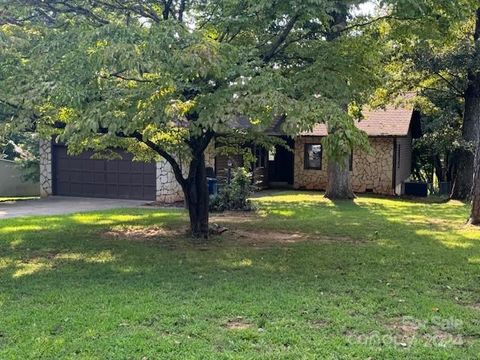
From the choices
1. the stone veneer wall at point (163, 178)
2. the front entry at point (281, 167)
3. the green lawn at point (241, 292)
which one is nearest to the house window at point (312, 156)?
the front entry at point (281, 167)

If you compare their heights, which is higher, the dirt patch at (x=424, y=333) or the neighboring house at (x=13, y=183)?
the neighboring house at (x=13, y=183)

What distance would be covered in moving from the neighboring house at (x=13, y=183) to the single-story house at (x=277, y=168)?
144 inches

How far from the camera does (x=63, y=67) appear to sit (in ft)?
21.5

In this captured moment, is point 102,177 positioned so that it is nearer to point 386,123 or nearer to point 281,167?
point 281,167

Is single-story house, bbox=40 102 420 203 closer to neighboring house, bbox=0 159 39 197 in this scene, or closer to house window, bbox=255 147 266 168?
house window, bbox=255 147 266 168

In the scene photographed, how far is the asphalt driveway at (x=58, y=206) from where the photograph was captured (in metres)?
14.5

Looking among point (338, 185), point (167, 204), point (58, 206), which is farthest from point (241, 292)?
point (338, 185)


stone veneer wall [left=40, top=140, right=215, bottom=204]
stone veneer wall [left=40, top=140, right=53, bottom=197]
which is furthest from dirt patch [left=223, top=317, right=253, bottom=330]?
stone veneer wall [left=40, top=140, right=53, bottom=197]

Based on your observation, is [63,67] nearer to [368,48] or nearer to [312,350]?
[312,350]

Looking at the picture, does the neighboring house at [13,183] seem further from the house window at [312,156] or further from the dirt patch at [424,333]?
the dirt patch at [424,333]

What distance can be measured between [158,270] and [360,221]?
6649 millimetres

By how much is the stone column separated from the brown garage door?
0.26 metres

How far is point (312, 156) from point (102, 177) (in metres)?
8.91

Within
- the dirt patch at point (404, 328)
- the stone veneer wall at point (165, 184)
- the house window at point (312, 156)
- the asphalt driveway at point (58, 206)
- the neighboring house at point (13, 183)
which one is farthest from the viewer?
the house window at point (312, 156)
